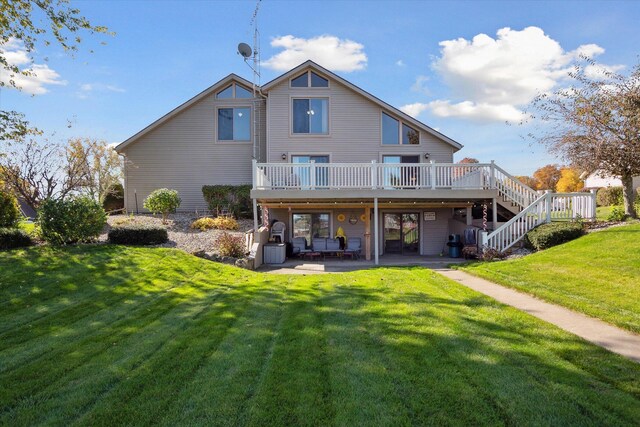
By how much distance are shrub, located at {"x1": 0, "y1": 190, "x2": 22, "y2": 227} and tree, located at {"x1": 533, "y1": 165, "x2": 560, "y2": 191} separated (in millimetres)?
62761

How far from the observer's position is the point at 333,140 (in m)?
19.5

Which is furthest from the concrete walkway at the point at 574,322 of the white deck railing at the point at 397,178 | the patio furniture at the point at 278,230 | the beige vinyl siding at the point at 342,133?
the beige vinyl siding at the point at 342,133

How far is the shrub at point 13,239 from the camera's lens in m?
11.0

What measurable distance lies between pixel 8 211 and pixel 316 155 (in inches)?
489

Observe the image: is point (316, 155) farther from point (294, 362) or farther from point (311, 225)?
point (294, 362)

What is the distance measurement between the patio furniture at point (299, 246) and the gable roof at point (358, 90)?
777cm

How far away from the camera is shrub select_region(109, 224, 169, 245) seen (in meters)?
12.6

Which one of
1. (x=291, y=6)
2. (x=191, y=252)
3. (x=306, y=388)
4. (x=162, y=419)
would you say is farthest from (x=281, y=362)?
(x=291, y=6)

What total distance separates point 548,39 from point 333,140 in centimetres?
982

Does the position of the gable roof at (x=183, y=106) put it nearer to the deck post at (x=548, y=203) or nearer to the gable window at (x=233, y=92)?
the gable window at (x=233, y=92)

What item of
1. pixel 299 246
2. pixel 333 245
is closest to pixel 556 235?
pixel 333 245

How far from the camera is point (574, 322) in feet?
19.4

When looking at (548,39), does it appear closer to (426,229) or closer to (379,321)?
(426,229)

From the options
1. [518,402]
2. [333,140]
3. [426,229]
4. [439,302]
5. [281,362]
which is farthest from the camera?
[333,140]
